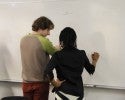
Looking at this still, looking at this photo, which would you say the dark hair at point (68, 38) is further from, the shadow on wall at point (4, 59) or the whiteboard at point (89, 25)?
the shadow on wall at point (4, 59)

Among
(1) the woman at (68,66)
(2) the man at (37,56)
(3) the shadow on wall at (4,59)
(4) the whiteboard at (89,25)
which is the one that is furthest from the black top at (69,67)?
(3) the shadow on wall at (4,59)

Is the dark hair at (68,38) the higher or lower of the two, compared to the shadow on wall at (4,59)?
higher

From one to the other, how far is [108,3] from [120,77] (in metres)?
0.82

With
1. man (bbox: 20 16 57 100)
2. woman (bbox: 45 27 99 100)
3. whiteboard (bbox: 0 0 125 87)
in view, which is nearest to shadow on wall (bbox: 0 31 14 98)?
whiteboard (bbox: 0 0 125 87)

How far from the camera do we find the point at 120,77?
291 cm

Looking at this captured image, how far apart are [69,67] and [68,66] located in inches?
0.6

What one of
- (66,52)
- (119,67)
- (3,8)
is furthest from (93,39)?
(3,8)

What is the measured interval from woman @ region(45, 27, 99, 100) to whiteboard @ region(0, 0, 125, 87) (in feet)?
2.07

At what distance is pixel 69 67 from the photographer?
233 cm

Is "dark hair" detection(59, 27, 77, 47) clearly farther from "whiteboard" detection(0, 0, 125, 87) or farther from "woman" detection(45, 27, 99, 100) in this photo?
"whiteboard" detection(0, 0, 125, 87)

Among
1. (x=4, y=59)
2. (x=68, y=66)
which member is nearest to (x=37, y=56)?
(x=68, y=66)

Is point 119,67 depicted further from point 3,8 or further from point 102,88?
point 3,8

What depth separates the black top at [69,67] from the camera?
2.32 meters

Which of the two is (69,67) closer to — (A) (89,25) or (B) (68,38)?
(B) (68,38)
